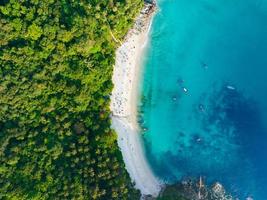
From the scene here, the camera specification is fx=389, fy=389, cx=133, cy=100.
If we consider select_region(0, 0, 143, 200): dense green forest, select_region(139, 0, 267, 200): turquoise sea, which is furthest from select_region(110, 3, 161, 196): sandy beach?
select_region(0, 0, 143, 200): dense green forest

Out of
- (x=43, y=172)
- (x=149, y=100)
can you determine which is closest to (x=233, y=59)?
(x=149, y=100)

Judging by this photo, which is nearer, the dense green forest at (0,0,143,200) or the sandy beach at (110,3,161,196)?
the dense green forest at (0,0,143,200)

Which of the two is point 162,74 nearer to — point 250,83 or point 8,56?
point 250,83

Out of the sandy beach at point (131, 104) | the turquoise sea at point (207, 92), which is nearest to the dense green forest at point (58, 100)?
the sandy beach at point (131, 104)

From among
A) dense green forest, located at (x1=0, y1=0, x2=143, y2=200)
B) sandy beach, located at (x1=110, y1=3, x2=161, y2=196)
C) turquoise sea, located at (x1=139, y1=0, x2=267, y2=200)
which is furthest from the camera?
turquoise sea, located at (x1=139, y1=0, x2=267, y2=200)

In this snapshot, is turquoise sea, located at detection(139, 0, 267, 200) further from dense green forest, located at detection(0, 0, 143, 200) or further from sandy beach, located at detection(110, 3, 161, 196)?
dense green forest, located at detection(0, 0, 143, 200)

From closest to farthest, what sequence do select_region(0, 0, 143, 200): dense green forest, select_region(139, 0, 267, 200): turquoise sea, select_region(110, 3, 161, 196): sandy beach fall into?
select_region(0, 0, 143, 200): dense green forest
select_region(110, 3, 161, 196): sandy beach
select_region(139, 0, 267, 200): turquoise sea
